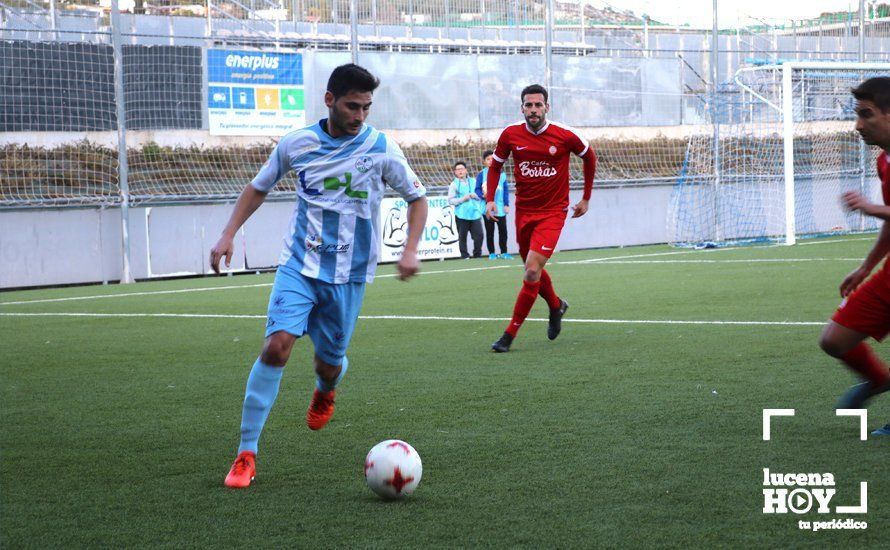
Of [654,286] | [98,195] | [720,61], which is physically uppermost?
[720,61]

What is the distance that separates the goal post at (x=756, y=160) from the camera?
2481 centimetres

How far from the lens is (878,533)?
156 inches

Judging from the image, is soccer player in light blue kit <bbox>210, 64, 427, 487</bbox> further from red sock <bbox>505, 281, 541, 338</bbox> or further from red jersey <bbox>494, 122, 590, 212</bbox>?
red jersey <bbox>494, 122, 590, 212</bbox>

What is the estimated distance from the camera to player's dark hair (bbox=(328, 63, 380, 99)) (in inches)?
211

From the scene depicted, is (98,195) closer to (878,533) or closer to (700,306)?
(700,306)

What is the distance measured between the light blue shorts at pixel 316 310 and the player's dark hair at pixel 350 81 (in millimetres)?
826

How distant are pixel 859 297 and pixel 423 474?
209cm

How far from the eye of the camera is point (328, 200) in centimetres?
556

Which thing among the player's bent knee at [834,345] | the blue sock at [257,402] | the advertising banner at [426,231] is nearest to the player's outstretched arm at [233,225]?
the blue sock at [257,402]

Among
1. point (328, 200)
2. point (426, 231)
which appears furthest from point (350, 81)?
point (426, 231)

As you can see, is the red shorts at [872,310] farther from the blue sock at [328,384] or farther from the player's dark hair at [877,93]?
the blue sock at [328,384]

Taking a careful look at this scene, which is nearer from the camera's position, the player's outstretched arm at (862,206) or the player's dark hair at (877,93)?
the player's outstretched arm at (862,206)

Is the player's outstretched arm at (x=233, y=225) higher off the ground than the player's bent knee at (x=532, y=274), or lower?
higher

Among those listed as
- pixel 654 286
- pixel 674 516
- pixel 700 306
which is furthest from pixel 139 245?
pixel 674 516
